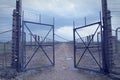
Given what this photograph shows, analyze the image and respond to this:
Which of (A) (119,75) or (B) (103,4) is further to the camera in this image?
(B) (103,4)

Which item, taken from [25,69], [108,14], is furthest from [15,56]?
[108,14]

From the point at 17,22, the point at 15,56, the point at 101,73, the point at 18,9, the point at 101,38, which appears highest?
the point at 18,9

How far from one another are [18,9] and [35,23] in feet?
5.11

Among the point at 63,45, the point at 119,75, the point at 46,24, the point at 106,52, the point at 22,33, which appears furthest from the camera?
the point at 63,45

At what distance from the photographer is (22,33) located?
13445 mm

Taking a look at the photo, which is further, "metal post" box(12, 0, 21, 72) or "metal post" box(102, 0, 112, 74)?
"metal post" box(12, 0, 21, 72)

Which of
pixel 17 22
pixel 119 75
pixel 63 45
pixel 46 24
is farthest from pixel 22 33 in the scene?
pixel 63 45

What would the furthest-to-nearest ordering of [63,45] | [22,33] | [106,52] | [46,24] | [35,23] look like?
[63,45], [46,24], [35,23], [22,33], [106,52]

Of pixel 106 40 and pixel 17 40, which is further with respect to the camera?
pixel 17 40

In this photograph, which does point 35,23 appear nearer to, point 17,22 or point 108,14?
point 17,22

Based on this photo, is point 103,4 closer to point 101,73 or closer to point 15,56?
point 101,73

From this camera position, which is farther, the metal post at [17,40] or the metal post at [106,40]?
the metal post at [17,40]

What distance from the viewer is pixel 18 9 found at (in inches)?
549

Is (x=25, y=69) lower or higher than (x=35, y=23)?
lower
